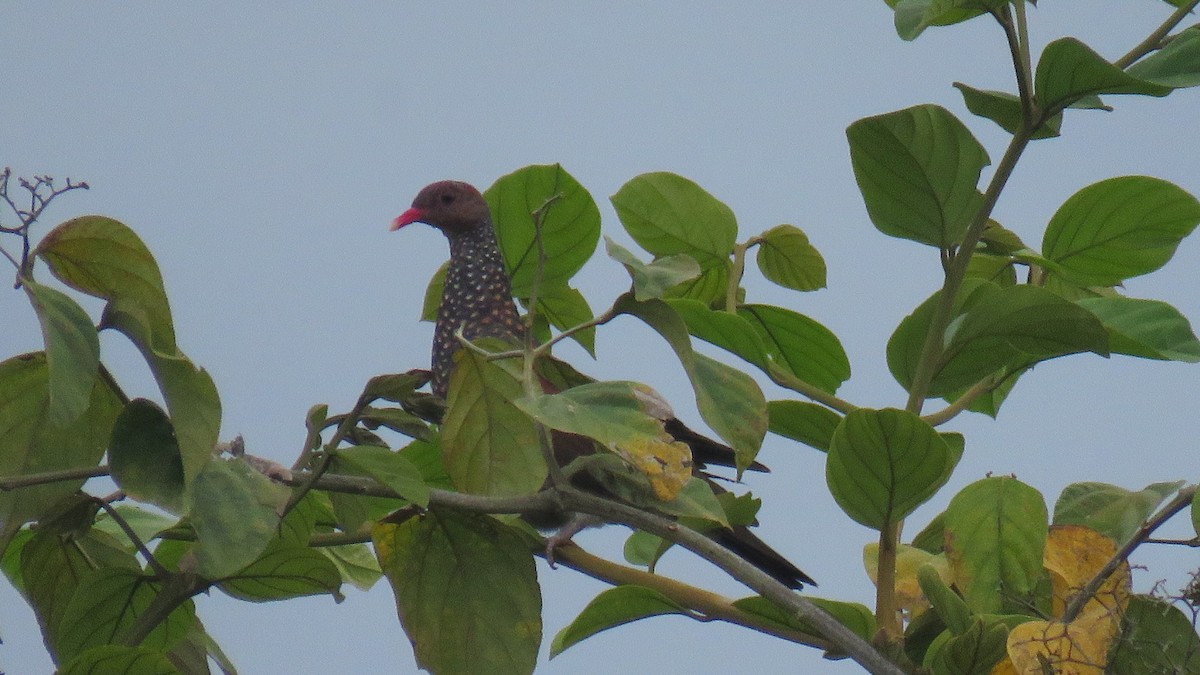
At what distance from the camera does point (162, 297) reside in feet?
3.48

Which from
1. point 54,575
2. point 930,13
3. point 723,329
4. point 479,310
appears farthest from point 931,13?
point 479,310

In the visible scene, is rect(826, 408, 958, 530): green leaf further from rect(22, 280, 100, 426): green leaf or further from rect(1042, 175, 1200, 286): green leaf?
rect(22, 280, 100, 426): green leaf

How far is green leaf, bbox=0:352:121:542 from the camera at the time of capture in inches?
44.7

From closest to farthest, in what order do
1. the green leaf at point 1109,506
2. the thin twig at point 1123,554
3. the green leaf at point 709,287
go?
the thin twig at point 1123,554, the green leaf at point 1109,506, the green leaf at point 709,287

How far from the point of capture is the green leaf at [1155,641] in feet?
3.92

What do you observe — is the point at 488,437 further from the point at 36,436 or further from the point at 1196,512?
the point at 1196,512

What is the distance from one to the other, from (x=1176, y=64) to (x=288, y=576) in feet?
3.04

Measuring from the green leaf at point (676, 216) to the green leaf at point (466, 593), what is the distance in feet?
1.63

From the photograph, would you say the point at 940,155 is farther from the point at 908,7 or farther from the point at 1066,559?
the point at 1066,559

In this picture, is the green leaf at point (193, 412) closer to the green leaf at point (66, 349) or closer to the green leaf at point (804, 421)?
the green leaf at point (66, 349)

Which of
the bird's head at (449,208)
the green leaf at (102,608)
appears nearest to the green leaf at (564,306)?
the green leaf at (102,608)

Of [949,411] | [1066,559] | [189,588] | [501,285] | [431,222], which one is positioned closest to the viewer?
→ [189,588]

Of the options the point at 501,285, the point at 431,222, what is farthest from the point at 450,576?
the point at 431,222

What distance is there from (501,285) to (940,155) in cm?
147
